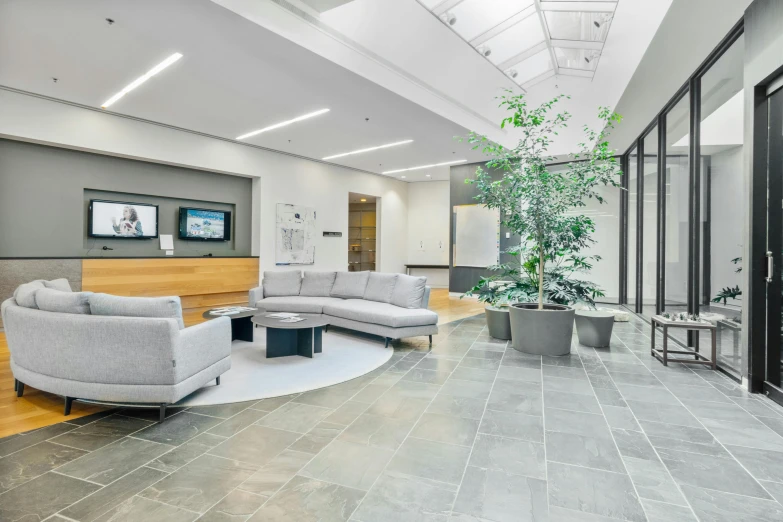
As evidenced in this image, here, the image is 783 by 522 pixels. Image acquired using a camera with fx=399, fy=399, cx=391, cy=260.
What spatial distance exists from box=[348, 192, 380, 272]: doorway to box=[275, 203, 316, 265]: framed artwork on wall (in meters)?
3.47

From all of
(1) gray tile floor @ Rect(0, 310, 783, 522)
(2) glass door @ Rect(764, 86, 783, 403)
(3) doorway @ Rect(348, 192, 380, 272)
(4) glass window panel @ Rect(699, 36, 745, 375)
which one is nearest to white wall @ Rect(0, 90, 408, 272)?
(3) doorway @ Rect(348, 192, 380, 272)

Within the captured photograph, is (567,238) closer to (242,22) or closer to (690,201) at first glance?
(690,201)

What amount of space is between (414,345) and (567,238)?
230 cm

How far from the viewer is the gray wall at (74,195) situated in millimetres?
5875

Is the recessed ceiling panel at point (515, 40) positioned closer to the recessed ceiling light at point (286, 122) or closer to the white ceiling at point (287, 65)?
the white ceiling at point (287, 65)

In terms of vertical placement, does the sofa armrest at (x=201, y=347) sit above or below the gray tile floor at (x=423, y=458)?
above

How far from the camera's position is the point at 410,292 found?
5.47m

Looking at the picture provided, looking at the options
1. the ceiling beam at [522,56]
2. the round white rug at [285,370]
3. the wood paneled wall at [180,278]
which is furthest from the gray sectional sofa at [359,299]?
the ceiling beam at [522,56]

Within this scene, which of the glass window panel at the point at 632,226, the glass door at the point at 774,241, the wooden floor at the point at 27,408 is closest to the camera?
the wooden floor at the point at 27,408

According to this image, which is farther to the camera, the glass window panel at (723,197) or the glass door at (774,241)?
the glass window panel at (723,197)

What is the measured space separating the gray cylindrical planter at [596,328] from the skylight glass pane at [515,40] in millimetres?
4175

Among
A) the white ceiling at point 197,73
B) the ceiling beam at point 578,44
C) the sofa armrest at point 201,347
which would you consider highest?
the ceiling beam at point 578,44

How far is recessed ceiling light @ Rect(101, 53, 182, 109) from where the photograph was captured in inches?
181

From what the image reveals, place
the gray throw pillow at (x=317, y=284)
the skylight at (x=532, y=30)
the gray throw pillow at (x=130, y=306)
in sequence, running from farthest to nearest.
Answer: the gray throw pillow at (x=317, y=284)
the skylight at (x=532, y=30)
the gray throw pillow at (x=130, y=306)
